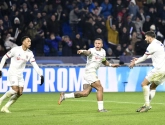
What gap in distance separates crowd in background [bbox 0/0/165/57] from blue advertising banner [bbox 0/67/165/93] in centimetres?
158

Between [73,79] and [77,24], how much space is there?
156 inches

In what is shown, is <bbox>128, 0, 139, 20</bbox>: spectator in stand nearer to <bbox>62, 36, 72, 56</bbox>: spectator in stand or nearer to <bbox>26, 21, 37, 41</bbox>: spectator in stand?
<bbox>62, 36, 72, 56</bbox>: spectator in stand

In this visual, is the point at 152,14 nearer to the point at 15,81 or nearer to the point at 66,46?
the point at 66,46

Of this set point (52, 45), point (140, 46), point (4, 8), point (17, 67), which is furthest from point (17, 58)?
point (140, 46)

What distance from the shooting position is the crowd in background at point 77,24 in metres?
26.8

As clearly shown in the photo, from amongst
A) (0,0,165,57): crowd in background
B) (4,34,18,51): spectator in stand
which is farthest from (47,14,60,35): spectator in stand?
(4,34,18,51): spectator in stand

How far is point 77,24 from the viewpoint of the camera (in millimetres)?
28500

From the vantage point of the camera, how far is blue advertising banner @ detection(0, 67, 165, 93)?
2516 cm

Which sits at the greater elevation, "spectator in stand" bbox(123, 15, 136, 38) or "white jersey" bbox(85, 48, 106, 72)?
"spectator in stand" bbox(123, 15, 136, 38)

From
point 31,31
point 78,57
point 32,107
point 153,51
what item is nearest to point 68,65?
point 78,57

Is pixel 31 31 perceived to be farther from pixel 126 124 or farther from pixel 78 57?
pixel 126 124

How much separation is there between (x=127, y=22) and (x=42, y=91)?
623 centimetres

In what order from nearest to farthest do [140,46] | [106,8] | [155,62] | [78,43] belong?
[155,62]
[78,43]
[140,46]
[106,8]

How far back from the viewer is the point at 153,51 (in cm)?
1591
